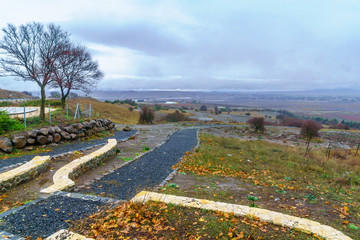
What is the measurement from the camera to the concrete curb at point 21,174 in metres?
6.34

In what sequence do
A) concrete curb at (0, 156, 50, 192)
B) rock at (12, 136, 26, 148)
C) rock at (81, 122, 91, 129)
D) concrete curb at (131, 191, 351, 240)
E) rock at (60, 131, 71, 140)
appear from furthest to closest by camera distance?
rock at (81, 122, 91, 129) < rock at (60, 131, 71, 140) < rock at (12, 136, 26, 148) < concrete curb at (0, 156, 50, 192) < concrete curb at (131, 191, 351, 240)

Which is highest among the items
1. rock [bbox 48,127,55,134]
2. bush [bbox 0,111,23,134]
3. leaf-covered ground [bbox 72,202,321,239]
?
bush [bbox 0,111,23,134]

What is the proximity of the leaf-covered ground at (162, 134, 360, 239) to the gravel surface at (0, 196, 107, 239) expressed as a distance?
274 centimetres

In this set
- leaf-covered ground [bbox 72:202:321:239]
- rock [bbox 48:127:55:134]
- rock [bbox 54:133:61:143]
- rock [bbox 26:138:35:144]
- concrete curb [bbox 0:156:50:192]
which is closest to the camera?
leaf-covered ground [bbox 72:202:321:239]

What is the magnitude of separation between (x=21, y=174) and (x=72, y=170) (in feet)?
4.99

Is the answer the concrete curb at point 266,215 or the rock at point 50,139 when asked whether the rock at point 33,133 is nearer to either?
the rock at point 50,139

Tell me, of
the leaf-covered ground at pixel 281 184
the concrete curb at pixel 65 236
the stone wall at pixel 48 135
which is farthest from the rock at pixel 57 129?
the concrete curb at pixel 65 236

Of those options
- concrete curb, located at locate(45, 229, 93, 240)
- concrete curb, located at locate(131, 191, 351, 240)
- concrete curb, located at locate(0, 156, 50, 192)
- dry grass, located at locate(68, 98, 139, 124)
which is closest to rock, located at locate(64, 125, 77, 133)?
concrete curb, located at locate(0, 156, 50, 192)

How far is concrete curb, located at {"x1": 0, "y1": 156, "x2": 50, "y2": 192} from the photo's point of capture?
6.34 metres

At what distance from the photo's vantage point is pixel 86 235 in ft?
13.6

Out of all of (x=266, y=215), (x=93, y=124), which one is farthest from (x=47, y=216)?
(x=93, y=124)

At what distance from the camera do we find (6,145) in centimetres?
1046

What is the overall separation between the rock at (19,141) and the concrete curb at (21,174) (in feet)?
12.1

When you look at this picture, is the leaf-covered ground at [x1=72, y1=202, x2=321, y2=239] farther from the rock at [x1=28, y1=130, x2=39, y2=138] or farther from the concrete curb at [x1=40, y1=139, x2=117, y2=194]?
the rock at [x1=28, y1=130, x2=39, y2=138]
